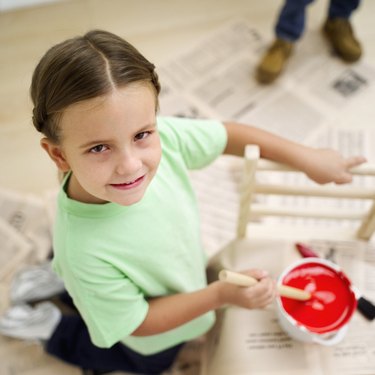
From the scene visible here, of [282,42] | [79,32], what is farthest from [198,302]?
[79,32]

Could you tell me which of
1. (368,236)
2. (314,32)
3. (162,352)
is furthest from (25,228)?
(314,32)

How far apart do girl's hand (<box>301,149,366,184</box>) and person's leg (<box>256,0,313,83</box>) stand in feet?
2.04

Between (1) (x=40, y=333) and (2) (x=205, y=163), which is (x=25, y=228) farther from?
(2) (x=205, y=163)

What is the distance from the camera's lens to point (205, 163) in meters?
0.63

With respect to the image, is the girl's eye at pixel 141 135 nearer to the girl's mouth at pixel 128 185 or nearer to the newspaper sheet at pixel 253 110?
the girl's mouth at pixel 128 185

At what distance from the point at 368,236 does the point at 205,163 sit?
0.27 metres

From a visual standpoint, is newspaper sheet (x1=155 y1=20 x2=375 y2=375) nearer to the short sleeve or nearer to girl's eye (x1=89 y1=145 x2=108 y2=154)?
the short sleeve

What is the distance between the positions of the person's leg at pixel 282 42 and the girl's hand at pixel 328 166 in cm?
62

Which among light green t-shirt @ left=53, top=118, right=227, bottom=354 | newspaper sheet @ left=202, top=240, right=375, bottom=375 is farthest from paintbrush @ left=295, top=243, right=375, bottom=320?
light green t-shirt @ left=53, top=118, right=227, bottom=354

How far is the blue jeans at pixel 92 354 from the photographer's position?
780 millimetres

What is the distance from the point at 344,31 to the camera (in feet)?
3.92

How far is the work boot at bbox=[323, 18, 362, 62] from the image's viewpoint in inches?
46.5

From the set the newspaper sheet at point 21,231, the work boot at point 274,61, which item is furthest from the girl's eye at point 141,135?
the work boot at point 274,61

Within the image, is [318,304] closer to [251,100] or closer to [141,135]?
[141,135]
